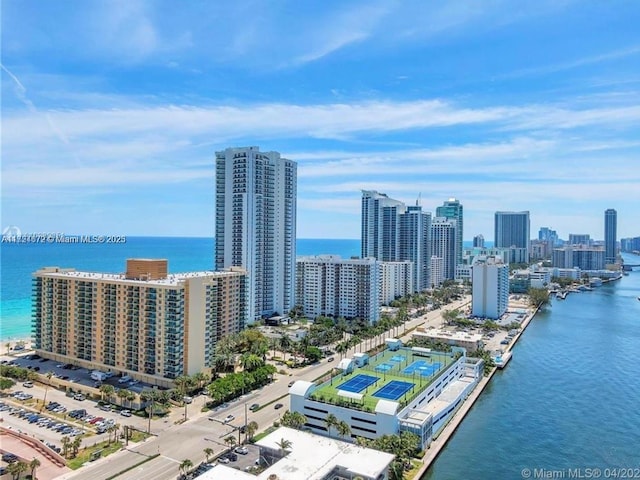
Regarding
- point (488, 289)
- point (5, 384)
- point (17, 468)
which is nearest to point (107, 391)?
point (5, 384)

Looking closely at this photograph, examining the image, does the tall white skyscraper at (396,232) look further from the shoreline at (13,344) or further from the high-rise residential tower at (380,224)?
the shoreline at (13,344)

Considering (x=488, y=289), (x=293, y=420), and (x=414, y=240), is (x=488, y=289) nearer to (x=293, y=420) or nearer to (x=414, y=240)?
(x=414, y=240)

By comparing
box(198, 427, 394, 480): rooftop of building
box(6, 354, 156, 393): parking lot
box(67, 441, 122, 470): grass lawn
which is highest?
box(198, 427, 394, 480): rooftop of building

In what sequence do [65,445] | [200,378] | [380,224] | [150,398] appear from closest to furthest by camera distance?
1. [65,445]
2. [150,398]
3. [200,378]
4. [380,224]

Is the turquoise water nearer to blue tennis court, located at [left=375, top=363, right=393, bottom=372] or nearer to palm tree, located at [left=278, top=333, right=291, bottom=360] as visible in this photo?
blue tennis court, located at [left=375, top=363, right=393, bottom=372]

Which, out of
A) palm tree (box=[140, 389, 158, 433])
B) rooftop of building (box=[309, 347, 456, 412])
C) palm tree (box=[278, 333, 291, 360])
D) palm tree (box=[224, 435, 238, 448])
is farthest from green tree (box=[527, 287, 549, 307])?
palm tree (box=[140, 389, 158, 433])

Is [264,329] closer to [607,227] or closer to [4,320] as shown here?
[4,320]
